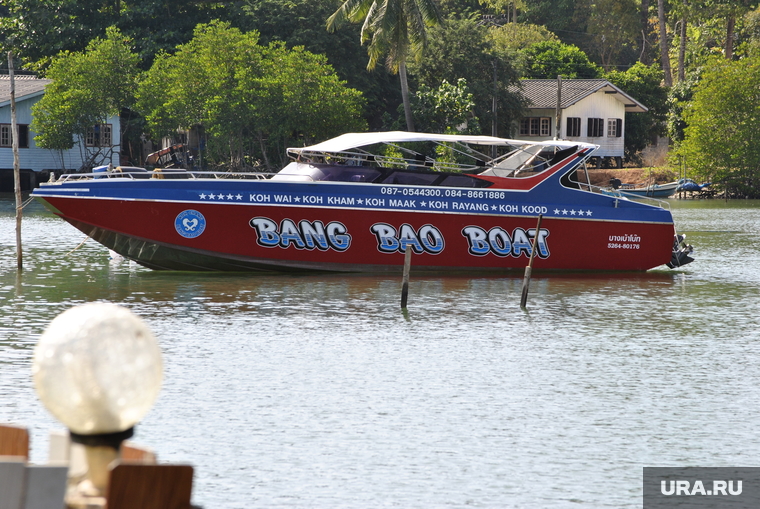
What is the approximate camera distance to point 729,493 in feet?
27.1

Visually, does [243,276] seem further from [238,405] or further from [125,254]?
[238,405]

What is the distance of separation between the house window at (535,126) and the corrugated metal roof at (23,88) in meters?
30.3

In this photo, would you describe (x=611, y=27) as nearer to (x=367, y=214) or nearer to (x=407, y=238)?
(x=407, y=238)

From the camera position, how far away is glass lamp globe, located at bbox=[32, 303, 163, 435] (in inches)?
113

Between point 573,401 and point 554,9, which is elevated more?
point 554,9

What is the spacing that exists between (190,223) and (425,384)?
9.66m

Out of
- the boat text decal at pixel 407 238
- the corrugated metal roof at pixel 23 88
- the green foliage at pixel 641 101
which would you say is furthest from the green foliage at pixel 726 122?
the boat text decal at pixel 407 238

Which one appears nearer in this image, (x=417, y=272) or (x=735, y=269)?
(x=417, y=272)

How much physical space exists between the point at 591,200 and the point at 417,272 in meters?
4.09

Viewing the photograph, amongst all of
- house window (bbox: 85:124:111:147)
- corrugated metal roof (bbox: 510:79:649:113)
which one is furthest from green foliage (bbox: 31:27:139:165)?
corrugated metal roof (bbox: 510:79:649:113)

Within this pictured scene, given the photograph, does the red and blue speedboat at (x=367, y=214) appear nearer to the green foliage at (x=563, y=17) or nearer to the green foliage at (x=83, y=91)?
the green foliage at (x=83, y=91)

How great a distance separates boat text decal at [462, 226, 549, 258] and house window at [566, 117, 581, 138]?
1896 inches

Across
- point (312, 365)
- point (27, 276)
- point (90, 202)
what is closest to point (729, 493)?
point (312, 365)

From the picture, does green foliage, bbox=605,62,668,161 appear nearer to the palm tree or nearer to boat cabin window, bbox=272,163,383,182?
the palm tree
